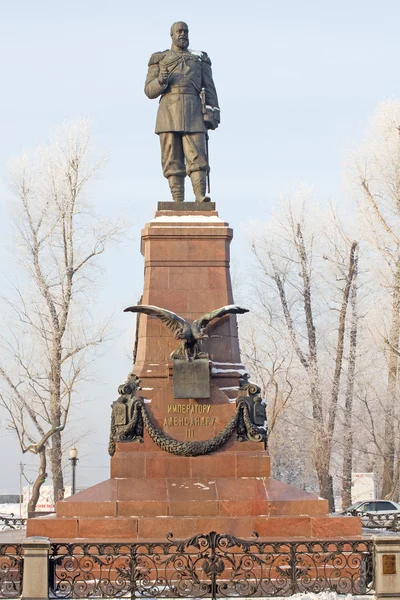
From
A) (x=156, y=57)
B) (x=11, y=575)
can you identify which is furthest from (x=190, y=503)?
(x=156, y=57)

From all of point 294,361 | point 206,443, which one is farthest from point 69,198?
point 206,443

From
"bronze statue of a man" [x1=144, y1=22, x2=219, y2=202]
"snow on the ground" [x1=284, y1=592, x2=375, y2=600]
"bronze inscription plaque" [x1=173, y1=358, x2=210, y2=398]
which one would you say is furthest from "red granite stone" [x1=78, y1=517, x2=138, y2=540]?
"bronze statue of a man" [x1=144, y1=22, x2=219, y2=202]

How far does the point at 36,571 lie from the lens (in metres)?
12.7

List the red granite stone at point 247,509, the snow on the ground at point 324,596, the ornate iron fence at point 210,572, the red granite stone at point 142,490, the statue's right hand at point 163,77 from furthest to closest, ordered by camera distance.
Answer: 1. the statue's right hand at point 163,77
2. the red granite stone at point 142,490
3. the red granite stone at point 247,509
4. the ornate iron fence at point 210,572
5. the snow on the ground at point 324,596

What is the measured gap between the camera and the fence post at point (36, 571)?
500 inches

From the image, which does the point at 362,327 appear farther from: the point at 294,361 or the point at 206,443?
the point at 206,443

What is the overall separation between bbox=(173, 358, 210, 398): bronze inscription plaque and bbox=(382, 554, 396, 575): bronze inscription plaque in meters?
4.48

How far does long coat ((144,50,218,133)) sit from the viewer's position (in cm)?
1856

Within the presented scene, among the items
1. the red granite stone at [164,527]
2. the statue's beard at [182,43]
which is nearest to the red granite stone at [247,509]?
the red granite stone at [164,527]

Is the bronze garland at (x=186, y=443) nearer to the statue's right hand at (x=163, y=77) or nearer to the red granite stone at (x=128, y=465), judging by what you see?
the red granite stone at (x=128, y=465)

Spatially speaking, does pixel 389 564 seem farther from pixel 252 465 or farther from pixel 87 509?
pixel 87 509

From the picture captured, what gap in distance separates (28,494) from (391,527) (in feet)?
66.8

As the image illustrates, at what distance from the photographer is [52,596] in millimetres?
12836

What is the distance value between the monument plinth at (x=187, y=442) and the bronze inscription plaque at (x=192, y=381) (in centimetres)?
11
